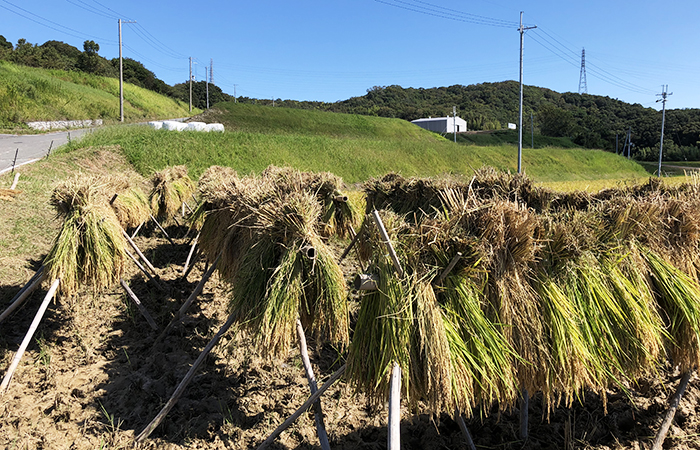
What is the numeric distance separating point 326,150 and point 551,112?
174 ft

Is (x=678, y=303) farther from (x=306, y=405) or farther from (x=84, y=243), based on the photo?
(x=84, y=243)

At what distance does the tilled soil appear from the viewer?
387 cm

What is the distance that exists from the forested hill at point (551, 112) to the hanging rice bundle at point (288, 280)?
49.7 metres

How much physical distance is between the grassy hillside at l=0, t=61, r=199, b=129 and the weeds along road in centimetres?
441

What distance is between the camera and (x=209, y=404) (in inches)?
176

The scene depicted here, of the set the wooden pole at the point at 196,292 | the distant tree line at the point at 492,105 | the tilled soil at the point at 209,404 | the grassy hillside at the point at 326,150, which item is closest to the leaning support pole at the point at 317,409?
the tilled soil at the point at 209,404

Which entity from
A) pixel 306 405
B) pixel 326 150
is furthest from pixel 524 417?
pixel 326 150

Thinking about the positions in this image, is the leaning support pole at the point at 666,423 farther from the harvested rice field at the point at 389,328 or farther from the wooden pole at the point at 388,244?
the wooden pole at the point at 388,244

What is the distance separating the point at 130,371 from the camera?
5074mm

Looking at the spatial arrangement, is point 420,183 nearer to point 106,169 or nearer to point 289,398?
point 289,398

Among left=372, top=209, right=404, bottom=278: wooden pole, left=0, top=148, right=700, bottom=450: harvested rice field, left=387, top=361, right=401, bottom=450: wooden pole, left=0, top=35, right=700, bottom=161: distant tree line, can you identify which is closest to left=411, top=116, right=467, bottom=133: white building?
left=0, top=35, right=700, bottom=161: distant tree line

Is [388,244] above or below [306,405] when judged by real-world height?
above

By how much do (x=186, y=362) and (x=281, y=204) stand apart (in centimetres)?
264

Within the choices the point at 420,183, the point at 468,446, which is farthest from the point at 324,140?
the point at 468,446
